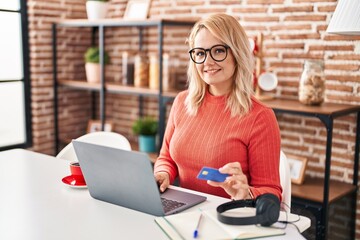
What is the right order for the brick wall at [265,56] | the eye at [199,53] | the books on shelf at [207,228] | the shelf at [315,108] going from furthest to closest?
the brick wall at [265,56], the shelf at [315,108], the eye at [199,53], the books on shelf at [207,228]

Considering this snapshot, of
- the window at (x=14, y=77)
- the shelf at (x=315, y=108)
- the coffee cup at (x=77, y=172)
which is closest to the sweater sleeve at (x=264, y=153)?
the coffee cup at (x=77, y=172)

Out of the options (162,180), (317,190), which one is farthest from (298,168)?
(162,180)

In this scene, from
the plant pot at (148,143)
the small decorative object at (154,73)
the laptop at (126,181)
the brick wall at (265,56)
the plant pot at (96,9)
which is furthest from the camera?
the plant pot at (96,9)

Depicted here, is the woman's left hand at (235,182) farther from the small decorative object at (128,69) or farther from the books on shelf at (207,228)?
the small decorative object at (128,69)

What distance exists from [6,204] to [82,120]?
8.75 ft

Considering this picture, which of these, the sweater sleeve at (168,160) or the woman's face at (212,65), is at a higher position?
the woman's face at (212,65)

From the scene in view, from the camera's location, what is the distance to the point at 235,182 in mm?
1546

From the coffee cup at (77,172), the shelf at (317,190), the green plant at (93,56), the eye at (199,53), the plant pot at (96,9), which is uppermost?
the plant pot at (96,9)

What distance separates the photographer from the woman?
5.97ft

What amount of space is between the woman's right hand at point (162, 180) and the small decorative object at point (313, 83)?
1.16 metres

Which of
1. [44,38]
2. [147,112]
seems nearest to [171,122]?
[147,112]

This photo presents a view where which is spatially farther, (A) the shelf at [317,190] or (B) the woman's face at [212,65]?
(A) the shelf at [317,190]

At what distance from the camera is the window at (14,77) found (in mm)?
3598

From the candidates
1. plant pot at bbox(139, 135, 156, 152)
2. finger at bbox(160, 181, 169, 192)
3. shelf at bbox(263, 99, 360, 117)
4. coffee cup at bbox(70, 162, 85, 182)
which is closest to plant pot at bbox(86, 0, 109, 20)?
plant pot at bbox(139, 135, 156, 152)
